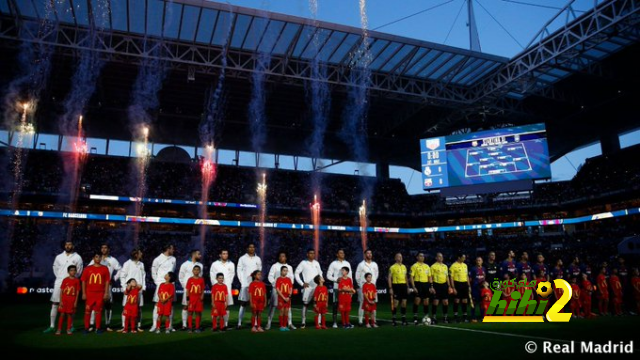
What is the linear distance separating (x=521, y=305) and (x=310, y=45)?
17.9 metres

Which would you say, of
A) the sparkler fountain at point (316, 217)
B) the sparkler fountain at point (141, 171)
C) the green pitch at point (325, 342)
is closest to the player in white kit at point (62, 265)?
the green pitch at point (325, 342)

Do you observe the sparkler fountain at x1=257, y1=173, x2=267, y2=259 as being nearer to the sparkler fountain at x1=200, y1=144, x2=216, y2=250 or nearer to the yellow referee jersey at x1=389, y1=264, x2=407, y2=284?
the sparkler fountain at x1=200, y1=144, x2=216, y2=250

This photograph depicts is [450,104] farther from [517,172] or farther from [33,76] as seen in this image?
[33,76]

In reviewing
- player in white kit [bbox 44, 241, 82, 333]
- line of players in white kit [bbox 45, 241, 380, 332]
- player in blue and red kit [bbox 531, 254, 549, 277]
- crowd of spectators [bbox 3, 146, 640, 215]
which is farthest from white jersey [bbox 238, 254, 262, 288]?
crowd of spectators [bbox 3, 146, 640, 215]

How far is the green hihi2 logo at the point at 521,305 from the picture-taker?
11270mm

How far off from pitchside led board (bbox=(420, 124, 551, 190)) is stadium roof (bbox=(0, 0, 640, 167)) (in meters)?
2.03

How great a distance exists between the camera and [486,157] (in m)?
31.5

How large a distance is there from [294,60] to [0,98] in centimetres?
2448

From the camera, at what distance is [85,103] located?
35.6m

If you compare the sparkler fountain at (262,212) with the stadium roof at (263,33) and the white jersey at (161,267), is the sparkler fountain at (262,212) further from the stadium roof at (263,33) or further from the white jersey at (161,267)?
the white jersey at (161,267)

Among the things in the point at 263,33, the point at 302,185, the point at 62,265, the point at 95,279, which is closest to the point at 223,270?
the point at 95,279

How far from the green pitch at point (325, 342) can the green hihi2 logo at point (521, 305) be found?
61cm

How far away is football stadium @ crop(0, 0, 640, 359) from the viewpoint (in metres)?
10.2

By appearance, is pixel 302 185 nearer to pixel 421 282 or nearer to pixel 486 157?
pixel 486 157
